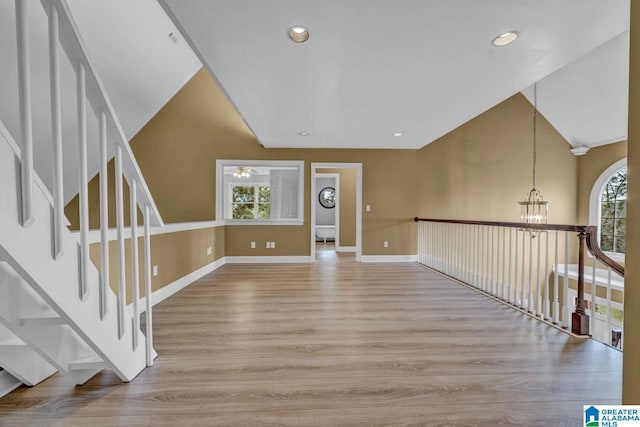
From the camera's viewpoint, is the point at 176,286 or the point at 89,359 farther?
the point at 176,286

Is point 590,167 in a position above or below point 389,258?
above

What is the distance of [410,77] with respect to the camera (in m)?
2.74

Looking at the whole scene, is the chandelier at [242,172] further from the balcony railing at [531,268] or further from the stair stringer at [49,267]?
the stair stringer at [49,267]

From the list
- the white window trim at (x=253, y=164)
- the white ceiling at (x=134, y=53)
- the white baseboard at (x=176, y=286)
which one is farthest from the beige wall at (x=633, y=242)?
the white window trim at (x=253, y=164)

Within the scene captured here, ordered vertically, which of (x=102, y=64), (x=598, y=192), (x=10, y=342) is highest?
(x=102, y=64)

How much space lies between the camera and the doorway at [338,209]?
5.73m

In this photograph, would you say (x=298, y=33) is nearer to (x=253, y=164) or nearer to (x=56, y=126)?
(x=56, y=126)

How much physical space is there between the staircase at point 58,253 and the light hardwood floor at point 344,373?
0.19 m

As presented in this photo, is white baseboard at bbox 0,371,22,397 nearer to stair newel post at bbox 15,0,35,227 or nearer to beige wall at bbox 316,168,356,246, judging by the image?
stair newel post at bbox 15,0,35,227

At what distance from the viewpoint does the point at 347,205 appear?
7.86 m

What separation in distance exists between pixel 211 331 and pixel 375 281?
95.8 inches

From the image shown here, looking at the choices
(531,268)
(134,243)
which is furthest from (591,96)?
(134,243)

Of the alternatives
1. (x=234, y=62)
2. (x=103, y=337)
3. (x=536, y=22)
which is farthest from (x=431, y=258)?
(x=103, y=337)

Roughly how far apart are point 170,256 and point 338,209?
5.01 m
